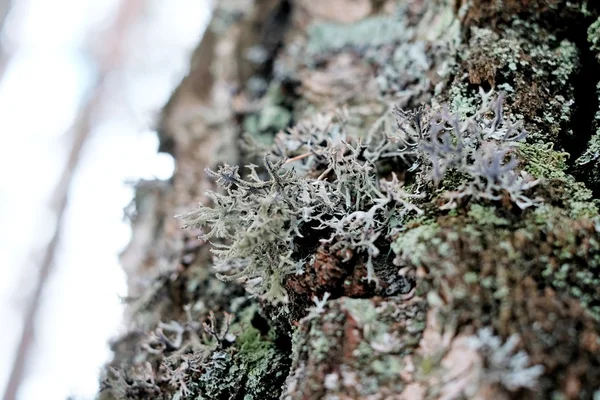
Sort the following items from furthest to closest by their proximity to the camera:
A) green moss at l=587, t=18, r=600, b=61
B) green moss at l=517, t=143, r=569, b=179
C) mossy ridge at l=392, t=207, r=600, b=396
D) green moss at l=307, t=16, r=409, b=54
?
green moss at l=307, t=16, r=409, b=54, green moss at l=587, t=18, r=600, b=61, green moss at l=517, t=143, r=569, b=179, mossy ridge at l=392, t=207, r=600, b=396

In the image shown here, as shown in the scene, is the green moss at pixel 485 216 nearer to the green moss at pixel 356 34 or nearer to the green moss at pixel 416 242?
the green moss at pixel 416 242

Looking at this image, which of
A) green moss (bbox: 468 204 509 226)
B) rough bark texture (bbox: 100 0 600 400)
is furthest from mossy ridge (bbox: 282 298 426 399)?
green moss (bbox: 468 204 509 226)

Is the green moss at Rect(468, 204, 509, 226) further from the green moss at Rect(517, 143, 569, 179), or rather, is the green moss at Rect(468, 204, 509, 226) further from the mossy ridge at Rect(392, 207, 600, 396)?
the green moss at Rect(517, 143, 569, 179)

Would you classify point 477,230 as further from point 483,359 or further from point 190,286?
point 190,286

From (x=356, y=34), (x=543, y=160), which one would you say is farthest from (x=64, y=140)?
(x=543, y=160)

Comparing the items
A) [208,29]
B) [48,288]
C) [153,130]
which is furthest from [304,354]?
[48,288]

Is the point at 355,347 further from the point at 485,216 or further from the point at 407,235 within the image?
the point at 485,216
